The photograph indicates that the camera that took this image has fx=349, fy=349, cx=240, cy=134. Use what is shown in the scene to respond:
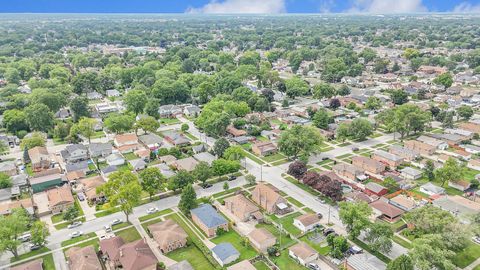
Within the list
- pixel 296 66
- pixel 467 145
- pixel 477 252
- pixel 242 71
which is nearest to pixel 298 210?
pixel 477 252

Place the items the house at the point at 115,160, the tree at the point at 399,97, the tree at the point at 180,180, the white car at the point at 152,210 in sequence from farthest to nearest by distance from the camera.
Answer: the tree at the point at 399,97
the house at the point at 115,160
the tree at the point at 180,180
the white car at the point at 152,210

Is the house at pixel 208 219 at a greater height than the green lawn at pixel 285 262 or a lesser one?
greater

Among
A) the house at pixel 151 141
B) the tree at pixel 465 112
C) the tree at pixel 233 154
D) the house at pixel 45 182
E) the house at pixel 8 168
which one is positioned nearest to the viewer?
the house at pixel 45 182

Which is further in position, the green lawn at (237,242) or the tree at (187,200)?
the tree at (187,200)

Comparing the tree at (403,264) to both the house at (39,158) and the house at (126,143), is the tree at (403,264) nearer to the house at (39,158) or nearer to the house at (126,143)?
the house at (126,143)

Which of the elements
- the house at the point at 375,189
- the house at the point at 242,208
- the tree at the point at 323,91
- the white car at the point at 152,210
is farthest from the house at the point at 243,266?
the tree at the point at 323,91

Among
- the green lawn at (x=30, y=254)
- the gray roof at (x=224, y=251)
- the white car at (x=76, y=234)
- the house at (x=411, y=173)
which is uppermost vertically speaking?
the gray roof at (x=224, y=251)

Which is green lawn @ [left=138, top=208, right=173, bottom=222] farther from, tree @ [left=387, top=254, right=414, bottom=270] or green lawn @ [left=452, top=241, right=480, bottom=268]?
green lawn @ [left=452, top=241, right=480, bottom=268]
